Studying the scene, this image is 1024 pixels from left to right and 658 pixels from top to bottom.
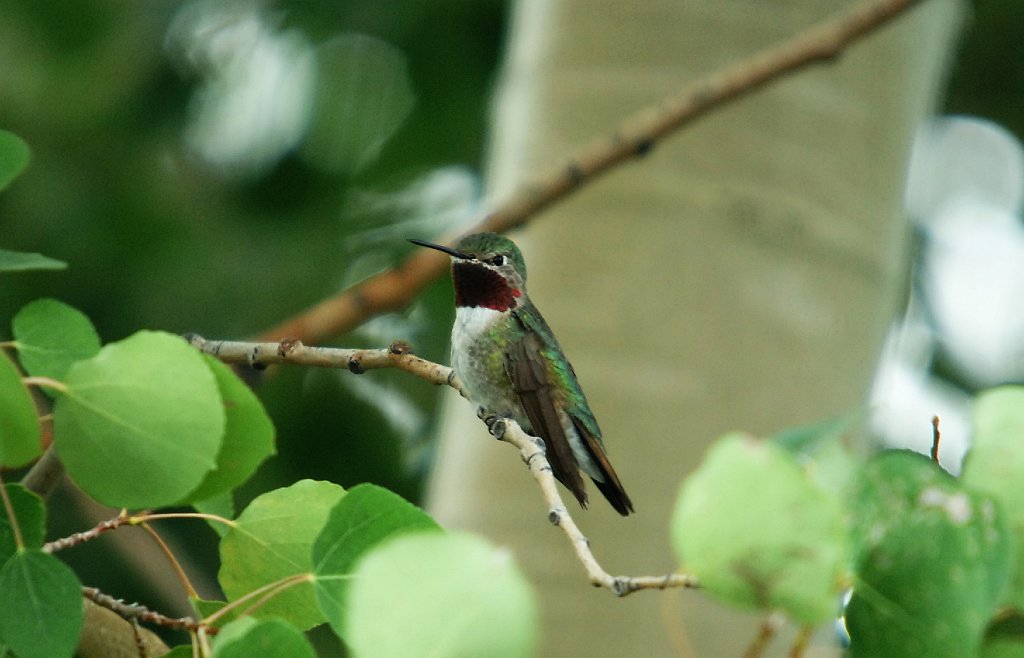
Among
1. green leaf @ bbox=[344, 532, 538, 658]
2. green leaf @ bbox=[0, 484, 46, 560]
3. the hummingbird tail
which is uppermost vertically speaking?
green leaf @ bbox=[344, 532, 538, 658]

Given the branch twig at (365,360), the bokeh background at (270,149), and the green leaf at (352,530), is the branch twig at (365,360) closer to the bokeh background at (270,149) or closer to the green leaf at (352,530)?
the green leaf at (352,530)

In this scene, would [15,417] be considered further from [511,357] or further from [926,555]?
[511,357]

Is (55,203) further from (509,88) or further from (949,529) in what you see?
(949,529)

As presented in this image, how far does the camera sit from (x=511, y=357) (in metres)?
2.79

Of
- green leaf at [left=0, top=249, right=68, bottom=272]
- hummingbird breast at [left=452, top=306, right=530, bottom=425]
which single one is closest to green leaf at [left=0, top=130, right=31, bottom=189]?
green leaf at [left=0, top=249, right=68, bottom=272]

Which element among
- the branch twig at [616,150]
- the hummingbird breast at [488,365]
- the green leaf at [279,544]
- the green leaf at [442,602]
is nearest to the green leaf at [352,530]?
the green leaf at [279,544]

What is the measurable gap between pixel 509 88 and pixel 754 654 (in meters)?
3.88

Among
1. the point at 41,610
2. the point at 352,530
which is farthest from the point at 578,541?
the point at 41,610

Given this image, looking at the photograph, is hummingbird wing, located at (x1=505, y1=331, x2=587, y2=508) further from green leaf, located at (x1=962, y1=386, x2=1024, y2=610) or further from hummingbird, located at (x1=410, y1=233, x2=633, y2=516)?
green leaf, located at (x1=962, y1=386, x2=1024, y2=610)

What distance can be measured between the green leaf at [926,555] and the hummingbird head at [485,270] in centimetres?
211

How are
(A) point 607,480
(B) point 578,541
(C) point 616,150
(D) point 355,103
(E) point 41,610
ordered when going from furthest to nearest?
(D) point 355,103, (C) point 616,150, (A) point 607,480, (E) point 41,610, (B) point 578,541

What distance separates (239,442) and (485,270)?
1.74 meters

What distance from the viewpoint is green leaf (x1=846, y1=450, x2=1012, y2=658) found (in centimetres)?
76

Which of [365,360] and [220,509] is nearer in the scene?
[220,509]
